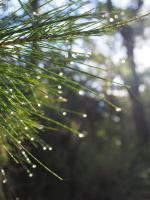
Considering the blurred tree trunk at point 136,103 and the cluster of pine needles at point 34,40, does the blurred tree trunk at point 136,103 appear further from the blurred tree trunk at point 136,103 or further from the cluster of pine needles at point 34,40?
the cluster of pine needles at point 34,40

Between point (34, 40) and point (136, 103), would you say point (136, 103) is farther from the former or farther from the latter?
point (34, 40)

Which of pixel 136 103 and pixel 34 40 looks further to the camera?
pixel 136 103

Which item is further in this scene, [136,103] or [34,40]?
[136,103]

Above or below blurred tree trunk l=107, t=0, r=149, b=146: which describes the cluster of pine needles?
above

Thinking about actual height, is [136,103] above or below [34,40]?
below

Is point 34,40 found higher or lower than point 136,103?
higher

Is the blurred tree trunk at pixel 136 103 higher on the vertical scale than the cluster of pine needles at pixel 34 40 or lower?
lower

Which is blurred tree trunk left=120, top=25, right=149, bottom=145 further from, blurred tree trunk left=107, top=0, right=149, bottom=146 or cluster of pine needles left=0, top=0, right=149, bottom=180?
cluster of pine needles left=0, top=0, right=149, bottom=180

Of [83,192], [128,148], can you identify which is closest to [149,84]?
[128,148]

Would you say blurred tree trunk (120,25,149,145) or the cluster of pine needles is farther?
blurred tree trunk (120,25,149,145)

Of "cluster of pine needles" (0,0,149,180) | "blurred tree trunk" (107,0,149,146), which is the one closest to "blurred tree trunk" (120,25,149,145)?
"blurred tree trunk" (107,0,149,146)

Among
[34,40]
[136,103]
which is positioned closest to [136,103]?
[136,103]

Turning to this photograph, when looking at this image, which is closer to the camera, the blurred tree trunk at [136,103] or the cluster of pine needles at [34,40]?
the cluster of pine needles at [34,40]

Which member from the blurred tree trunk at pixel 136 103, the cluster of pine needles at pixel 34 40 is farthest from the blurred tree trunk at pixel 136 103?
the cluster of pine needles at pixel 34 40
